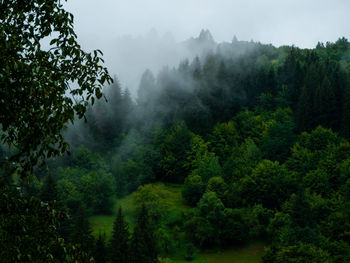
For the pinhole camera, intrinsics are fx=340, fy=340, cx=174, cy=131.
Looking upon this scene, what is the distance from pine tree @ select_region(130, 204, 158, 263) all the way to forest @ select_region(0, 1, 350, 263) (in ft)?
0.40

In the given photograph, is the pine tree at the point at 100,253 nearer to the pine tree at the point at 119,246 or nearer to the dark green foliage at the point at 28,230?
the pine tree at the point at 119,246

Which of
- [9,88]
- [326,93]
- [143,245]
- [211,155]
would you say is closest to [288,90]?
[326,93]

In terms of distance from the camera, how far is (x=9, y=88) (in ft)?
15.7

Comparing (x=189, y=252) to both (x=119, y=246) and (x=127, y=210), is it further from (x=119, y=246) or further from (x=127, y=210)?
(x=127, y=210)

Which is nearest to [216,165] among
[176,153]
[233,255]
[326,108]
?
[176,153]

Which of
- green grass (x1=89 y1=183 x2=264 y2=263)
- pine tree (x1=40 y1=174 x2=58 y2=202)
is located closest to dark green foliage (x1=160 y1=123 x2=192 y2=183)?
green grass (x1=89 y1=183 x2=264 y2=263)

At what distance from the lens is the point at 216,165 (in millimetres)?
67062

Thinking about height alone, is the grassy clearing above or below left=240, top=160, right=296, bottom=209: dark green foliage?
below

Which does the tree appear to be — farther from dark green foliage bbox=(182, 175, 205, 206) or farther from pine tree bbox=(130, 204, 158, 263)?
dark green foliage bbox=(182, 175, 205, 206)

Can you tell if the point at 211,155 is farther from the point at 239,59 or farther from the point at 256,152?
the point at 239,59

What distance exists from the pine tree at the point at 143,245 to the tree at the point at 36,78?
35675 millimetres

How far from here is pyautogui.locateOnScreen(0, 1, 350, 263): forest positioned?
42.6m

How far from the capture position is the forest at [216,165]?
42594 mm

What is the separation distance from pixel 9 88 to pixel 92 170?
222 feet
